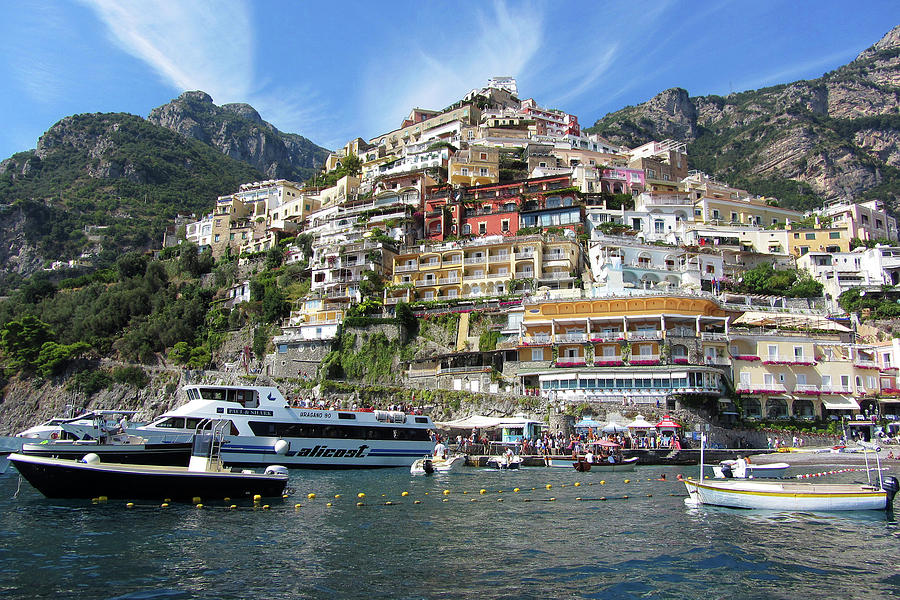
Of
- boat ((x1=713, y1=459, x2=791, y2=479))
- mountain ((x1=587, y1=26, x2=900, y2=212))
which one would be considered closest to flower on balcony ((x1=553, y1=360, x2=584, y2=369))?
boat ((x1=713, y1=459, x2=791, y2=479))

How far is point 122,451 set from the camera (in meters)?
24.0

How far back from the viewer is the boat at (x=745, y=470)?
25.4 meters

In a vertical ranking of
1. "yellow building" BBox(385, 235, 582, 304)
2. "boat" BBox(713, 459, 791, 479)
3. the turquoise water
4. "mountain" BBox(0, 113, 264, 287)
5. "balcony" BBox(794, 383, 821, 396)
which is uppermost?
"mountain" BBox(0, 113, 264, 287)

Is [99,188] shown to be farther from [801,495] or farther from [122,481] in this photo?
[801,495]

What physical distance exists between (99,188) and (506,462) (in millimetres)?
110283

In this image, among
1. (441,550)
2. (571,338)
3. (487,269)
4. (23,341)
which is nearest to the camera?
(441,550)

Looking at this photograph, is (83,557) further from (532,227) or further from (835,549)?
(532,227)

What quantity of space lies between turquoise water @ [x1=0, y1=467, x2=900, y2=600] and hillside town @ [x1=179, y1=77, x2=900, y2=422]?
2329 centimetres

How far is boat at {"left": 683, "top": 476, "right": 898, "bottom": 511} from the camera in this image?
1912 centimetres

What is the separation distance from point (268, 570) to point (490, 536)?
5.79 m

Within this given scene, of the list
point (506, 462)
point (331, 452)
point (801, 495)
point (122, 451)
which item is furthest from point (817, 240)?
point (122, 451)

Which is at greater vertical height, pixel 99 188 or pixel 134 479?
pixel 99 188

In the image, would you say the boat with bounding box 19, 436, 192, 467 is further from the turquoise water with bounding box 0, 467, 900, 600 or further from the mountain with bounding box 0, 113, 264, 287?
the mountain with bounding box 0, 113, 264, 287

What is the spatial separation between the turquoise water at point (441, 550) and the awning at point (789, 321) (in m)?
29.9
